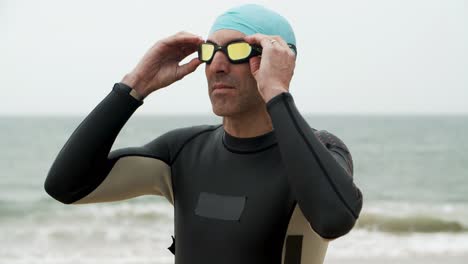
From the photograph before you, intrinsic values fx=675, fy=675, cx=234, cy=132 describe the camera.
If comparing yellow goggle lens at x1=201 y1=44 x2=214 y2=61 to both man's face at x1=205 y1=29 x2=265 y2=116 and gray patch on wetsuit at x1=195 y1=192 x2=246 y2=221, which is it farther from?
gray patch on wetsuit at x1=195 y1=192 x2=246 y2=221

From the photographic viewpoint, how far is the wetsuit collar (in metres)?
2.57

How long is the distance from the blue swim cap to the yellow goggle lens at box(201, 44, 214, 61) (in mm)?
82

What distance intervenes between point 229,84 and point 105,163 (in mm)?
577

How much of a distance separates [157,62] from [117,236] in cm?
1260

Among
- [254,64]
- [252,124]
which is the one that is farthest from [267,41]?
[252,124]

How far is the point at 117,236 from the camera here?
1480 cm

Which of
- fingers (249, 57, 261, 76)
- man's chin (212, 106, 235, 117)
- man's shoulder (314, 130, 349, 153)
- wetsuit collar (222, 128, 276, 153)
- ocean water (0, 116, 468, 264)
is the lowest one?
ocean water (0, 116, 468, 264)

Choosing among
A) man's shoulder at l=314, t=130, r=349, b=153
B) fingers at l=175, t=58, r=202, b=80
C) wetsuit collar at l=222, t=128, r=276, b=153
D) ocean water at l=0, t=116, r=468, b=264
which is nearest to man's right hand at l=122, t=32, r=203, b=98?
fingers at l=175, t=58, r=202, b=80

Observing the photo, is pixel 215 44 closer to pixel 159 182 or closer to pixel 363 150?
pixel 159 182

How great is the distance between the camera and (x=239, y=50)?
8.06 feet

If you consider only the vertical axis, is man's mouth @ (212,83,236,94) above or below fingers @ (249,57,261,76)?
below

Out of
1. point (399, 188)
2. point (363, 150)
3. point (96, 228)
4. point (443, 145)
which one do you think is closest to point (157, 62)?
point (96, 228)

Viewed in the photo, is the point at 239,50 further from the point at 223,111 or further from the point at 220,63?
the point at 223,111

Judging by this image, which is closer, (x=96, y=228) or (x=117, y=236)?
(x=117, y=236)
